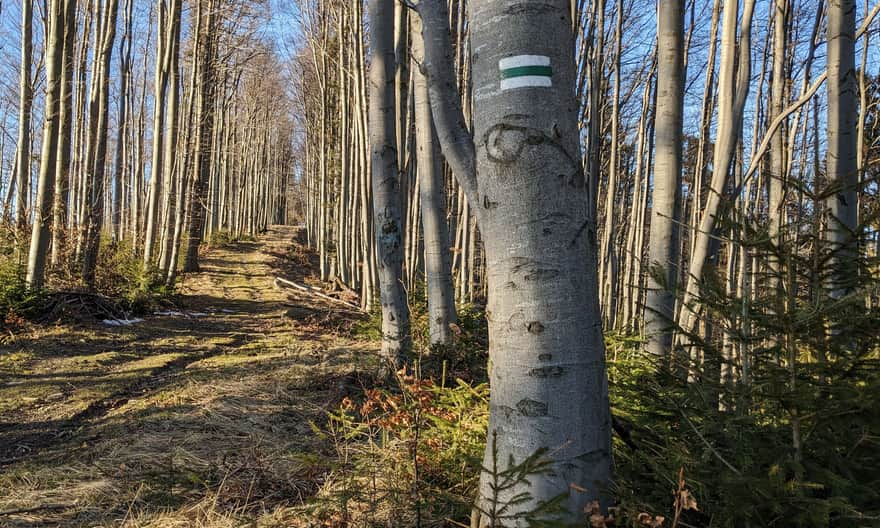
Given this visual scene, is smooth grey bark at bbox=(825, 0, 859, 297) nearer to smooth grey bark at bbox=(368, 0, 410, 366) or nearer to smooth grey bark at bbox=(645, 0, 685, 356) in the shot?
smooth grey bark at bbox=(645, 0, 685, 356)

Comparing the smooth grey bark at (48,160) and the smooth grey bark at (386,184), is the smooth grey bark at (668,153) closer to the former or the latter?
the smooth grey bark at (386,184)

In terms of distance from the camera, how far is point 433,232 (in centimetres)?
530

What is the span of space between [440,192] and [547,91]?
397cm

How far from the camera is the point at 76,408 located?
444cm

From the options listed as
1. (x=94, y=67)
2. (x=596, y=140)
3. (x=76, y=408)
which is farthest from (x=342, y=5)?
(x=76, y=408)

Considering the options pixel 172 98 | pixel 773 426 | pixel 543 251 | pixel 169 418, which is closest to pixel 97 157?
pixel 172 98

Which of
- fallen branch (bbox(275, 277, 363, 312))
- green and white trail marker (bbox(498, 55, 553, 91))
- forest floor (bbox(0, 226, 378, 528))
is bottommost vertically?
forest floor (bbox(0, 226, 378, 528))

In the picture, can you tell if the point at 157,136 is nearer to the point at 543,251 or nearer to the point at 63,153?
the point at 63,153

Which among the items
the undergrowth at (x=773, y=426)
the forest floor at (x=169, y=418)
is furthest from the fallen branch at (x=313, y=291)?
the undergrowth at (x=773, y=426)

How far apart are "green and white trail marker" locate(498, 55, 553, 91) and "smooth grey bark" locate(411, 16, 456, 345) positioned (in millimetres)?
3310

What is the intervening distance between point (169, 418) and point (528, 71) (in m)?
3.81

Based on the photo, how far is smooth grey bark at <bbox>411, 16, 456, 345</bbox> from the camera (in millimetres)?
5105

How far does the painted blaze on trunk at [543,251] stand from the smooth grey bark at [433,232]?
3265mm

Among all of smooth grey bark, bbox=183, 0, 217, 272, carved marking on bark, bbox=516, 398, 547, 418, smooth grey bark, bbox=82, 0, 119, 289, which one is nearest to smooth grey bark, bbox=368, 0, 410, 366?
carved marking on bark, bbox=516, 398, 547, 418
